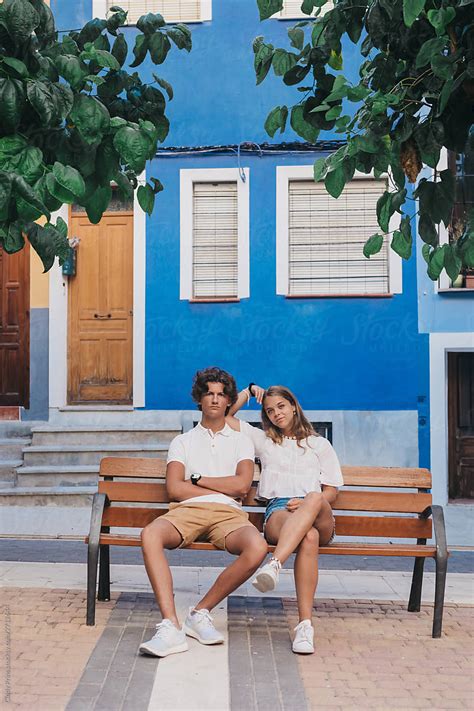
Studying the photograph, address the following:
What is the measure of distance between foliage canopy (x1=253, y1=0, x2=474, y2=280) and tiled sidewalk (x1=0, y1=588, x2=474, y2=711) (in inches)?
78.1

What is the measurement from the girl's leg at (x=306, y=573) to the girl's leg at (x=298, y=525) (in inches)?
1.9

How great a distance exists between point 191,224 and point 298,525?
7099 mm

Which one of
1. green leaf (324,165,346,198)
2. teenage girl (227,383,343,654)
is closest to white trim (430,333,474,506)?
teenage girl (227,383,343,654)

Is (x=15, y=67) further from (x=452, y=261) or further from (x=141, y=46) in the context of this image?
(x=452, y=261)

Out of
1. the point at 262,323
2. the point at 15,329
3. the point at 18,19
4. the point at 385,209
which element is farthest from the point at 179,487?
the point at 15,329

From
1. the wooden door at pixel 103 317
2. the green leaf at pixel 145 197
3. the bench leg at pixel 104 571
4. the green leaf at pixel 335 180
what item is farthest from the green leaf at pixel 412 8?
the wooden door at pixel 103 317

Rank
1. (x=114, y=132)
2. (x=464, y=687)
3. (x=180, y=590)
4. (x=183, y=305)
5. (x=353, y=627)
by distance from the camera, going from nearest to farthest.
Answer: (x=114, y=132), (x=464, y=687), (x=353, y=627), (x=180, y=590), (x=183, y=305)

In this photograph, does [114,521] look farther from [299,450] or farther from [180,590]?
[299,450]

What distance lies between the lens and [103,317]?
11.4 m

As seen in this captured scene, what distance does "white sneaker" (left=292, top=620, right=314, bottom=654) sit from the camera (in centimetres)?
437

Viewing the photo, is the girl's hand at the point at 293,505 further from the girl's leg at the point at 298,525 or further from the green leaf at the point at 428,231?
the green leaf at the point at 428,231

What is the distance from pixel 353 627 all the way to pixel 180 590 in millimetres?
1332

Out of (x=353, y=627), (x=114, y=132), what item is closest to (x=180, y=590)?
(x=353, y=627)

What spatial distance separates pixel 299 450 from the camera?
5195 millimetres
